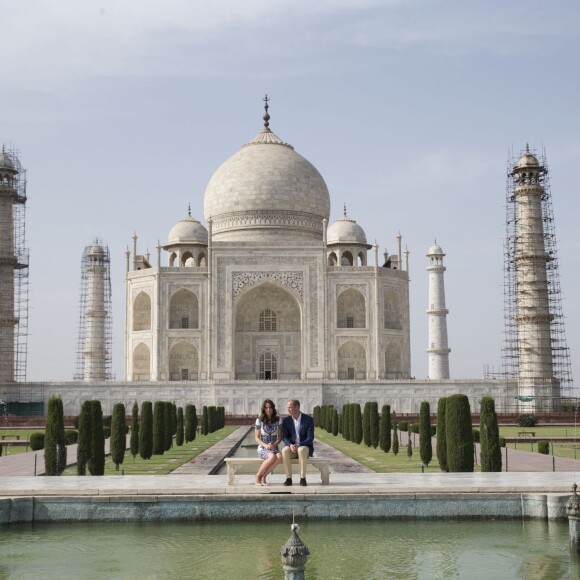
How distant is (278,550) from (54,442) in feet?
15.2

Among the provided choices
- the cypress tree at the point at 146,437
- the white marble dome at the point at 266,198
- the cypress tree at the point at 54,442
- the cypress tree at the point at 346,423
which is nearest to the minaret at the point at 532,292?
the white marble dome at the point at 266,198

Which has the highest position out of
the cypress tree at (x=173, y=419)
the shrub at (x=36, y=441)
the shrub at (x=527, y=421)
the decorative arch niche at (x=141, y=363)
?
the decorative arch niche at (x=141, y=363)

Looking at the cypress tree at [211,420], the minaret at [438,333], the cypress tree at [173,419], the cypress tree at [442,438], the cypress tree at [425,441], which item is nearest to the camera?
the cypress tree at [442,438]

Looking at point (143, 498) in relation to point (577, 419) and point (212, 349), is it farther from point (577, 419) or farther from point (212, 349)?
point (212, 349)

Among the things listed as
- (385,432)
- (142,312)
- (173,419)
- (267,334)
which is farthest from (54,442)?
(142,312)

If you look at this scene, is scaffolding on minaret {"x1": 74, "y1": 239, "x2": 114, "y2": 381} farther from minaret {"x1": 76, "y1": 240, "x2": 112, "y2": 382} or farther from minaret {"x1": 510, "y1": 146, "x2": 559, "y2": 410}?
minaret {"x1": 510, "y1": 146, "x2": 559, "y2": 410}

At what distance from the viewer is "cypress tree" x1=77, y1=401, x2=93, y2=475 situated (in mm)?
10359

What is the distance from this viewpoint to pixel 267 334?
31953 mm

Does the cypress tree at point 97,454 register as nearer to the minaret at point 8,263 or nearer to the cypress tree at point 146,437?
the cypress tree at point 146,437

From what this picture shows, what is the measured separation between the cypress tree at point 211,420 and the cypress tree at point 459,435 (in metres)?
11.2

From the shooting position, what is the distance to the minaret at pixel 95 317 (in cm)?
3681

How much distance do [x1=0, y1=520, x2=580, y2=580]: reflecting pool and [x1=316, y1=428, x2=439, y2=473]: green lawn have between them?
4.28 meters

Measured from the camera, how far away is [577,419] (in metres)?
25.0

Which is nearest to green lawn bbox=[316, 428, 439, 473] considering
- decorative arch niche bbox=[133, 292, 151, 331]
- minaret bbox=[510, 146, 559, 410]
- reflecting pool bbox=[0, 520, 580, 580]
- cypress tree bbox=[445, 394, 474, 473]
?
cypress tree bbox=[445, 394, 474, 473]
